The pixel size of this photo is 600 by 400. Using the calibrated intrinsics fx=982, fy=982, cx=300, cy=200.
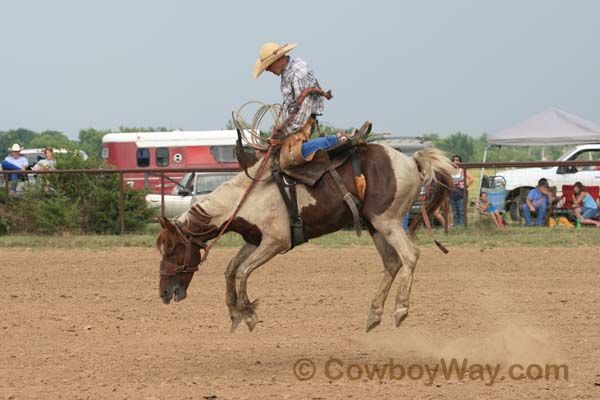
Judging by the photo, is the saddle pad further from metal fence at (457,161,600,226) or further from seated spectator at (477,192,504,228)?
seated spectator at (477,192,504,228)

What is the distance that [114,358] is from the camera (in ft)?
27.4

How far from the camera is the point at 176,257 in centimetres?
828

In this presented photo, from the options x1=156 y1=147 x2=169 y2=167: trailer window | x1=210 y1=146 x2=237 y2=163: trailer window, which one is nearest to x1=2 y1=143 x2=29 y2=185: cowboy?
x1=210 y1=146 x2=237 y2=163: trailer window

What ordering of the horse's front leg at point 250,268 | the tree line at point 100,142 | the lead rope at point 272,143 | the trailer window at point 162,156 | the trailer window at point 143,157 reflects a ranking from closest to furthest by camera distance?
the horse's front leg at point 250,268 → the lead rope at point 272,143 → the trailer window at point 162,156 → the trailer window at point 143,157 → the tree line at point 100,142

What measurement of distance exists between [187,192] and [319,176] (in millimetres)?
10300

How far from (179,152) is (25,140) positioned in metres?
58.4

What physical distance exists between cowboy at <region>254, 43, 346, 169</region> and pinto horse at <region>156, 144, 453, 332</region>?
0.89 ft

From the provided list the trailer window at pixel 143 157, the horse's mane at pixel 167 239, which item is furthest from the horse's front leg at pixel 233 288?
the trailer window at pixel 143 157

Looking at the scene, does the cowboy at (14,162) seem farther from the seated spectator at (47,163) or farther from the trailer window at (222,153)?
the trailer window at (222,153)

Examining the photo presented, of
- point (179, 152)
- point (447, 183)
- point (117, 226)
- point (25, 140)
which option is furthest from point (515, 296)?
point (25, 140)

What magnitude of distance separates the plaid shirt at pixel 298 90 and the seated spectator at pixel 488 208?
9.76 m

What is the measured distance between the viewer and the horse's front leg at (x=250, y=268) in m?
8.07

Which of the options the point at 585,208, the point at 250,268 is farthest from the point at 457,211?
the point at 250,268

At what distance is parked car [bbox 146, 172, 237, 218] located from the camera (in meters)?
18.5
